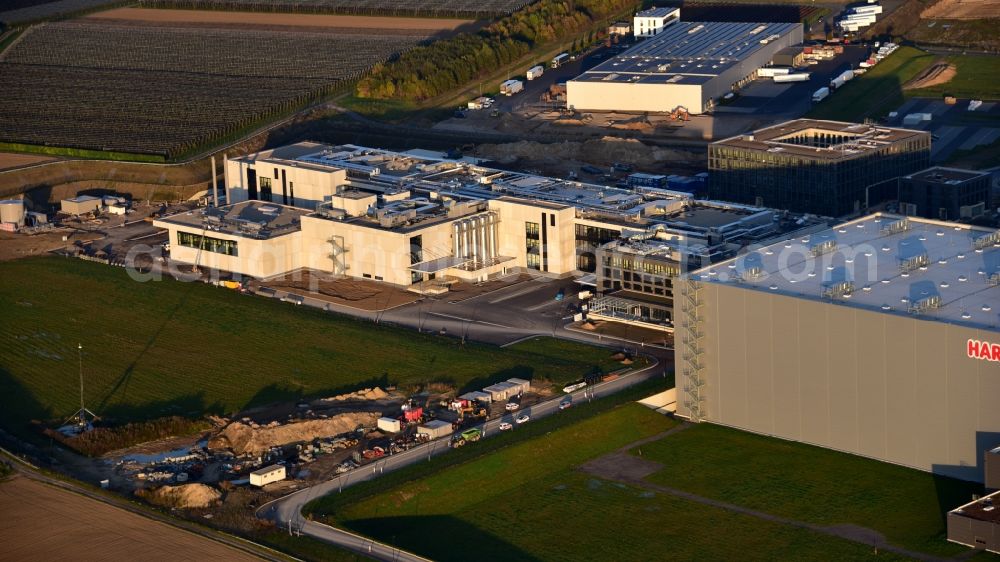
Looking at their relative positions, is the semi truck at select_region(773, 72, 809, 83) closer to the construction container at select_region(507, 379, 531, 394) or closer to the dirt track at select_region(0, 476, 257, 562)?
the construction container at select_region(507, 379, 531, 394)

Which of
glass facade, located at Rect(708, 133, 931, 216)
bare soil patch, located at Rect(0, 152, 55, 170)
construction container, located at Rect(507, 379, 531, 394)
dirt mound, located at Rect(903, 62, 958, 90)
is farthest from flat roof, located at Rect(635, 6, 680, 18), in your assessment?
construction container, located at Rect(507, 379, 531, 394)

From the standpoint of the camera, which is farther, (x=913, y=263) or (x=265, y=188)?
(x=265, y=188)

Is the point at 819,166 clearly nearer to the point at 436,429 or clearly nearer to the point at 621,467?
the point at 621,467

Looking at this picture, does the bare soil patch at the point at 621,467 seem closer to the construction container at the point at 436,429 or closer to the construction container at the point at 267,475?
the construction container at the point at 436,429

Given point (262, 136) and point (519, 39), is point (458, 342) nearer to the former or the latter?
point (262, 136)

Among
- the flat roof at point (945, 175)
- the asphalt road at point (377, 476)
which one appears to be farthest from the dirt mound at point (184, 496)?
the flat roof at point (945, 175)

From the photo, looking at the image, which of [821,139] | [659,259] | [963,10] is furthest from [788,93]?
[659,259]
